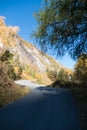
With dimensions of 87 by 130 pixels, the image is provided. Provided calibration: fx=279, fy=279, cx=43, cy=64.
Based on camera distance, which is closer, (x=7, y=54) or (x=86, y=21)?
(x=86, y=21)

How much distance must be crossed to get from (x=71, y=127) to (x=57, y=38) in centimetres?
1144

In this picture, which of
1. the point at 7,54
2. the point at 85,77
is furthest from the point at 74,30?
the point at 7,54

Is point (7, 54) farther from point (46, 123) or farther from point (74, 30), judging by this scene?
point (46, 123)

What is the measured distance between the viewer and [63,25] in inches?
784

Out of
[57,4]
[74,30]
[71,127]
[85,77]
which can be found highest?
[57,4]

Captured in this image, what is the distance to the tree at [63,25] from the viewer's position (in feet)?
60.1

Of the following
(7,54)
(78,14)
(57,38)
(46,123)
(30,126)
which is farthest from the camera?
(7,54)

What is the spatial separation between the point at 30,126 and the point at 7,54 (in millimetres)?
38271

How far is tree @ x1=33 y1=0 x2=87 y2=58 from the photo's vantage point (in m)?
18.3

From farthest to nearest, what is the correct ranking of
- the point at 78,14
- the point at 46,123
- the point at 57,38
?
the point at 57,38, the point at 78,14, the point at 46,123

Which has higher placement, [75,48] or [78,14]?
[78,14]

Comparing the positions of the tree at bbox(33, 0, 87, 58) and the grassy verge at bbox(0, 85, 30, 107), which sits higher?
the tree at bbox(33, 0, 87, 58)

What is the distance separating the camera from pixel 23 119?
11.0m

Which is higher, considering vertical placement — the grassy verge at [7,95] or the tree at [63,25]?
the tree at [63,25]
